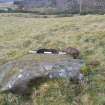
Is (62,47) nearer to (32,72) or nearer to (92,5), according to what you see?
(32,72)

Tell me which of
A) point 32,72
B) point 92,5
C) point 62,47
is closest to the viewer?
point 32,72

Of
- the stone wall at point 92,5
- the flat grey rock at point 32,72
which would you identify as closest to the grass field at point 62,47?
the flat grey rock at point 32,72

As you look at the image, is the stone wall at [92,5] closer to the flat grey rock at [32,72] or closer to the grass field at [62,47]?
the grass field at [62,47]

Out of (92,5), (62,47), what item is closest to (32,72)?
(62,47)

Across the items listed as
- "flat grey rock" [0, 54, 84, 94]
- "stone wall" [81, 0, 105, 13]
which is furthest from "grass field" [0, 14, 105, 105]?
"stone wall" [81, 0, 105, 13]

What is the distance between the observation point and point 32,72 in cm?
955

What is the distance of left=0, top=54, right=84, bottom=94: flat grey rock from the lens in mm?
9312

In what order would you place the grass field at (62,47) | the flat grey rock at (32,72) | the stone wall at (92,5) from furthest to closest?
the stone wall at (92,5), the flat grey rock at (32,72), the grass field at (62,47)

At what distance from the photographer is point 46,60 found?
1019 cm

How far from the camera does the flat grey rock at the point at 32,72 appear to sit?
931 cm

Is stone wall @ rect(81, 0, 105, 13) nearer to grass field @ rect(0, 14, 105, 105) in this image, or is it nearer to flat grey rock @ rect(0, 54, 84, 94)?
grass field @ rect(0, 14, 105, 105)

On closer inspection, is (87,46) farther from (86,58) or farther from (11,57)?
(11,57)

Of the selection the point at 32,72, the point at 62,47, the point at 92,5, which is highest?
the point at 32,72

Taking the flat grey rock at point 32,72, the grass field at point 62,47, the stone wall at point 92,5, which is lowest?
the stone wall at point 92,5
